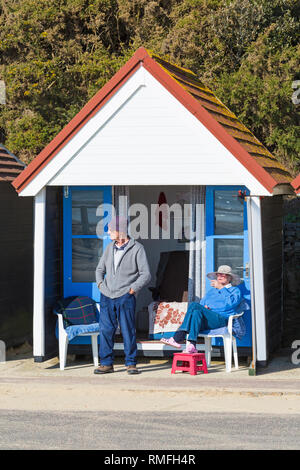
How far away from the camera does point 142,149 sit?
10531 millimetres

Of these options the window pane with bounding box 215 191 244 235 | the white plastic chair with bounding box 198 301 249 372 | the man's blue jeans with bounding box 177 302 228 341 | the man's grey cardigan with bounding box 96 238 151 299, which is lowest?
the white plastic chair with bounding box 198 301 249 372

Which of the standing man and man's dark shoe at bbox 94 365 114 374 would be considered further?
man's dark shoe at bbox 94 365 114 374

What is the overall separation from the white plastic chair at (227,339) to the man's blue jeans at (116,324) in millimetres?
846

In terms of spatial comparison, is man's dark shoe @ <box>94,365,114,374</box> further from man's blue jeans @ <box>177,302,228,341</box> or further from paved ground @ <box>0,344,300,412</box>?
man's blue jeans @ <box>177,302,228,341</box>

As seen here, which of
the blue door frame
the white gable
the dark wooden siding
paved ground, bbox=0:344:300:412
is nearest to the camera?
paved ground, bbox=0:344:300:412

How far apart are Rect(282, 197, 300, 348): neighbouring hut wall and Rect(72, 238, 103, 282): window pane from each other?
395 cm

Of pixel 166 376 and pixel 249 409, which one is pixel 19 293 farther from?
pixel 249 409

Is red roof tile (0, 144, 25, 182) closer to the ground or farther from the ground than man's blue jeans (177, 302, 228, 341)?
farther from the ground

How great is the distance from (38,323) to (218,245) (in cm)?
248

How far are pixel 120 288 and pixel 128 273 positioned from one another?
0.20 metres

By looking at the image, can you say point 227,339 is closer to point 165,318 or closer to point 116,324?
point 165,318

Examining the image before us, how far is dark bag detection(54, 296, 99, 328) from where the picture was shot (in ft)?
35.1

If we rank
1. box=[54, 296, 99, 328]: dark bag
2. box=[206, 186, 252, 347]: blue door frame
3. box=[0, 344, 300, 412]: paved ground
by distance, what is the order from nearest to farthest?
1. box=[0, 344, 300, 412]: paved ground
2. box=[206, 186, 252, 347]: blue door frame
3. box=[54, 296, 99, 328]: dark bag

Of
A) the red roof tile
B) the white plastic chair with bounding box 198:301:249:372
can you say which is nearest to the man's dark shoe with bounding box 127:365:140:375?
the white plastic chair with bounding box 198:301:249:372
